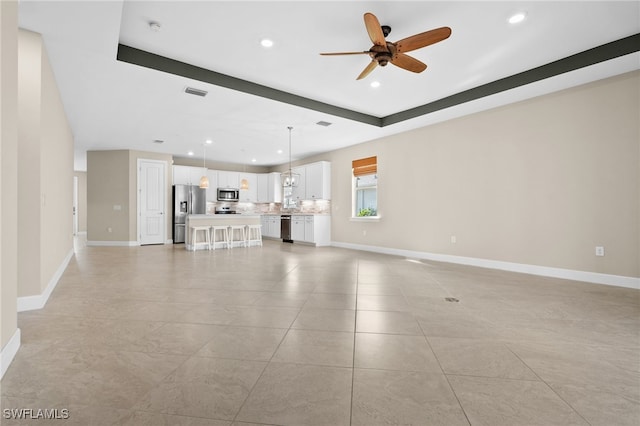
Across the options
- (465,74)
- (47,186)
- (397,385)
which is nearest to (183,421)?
(397,385)

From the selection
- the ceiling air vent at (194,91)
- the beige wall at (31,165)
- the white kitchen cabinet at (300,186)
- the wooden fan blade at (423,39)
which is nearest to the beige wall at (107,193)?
the white kitchen cabinet at (300,186)

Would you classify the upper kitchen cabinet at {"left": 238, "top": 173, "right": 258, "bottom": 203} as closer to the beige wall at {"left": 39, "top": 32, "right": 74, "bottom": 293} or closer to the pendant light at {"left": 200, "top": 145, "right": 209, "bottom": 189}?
the pendant light at {"left": 200, "top": 145, "right": 209, "bottom": 189}

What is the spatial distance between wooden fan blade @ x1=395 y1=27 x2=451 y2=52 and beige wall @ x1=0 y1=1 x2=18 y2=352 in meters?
2.85

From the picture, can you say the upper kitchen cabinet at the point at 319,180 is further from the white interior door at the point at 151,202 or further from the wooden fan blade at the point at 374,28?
the wooden fan blade at the point at 374,28

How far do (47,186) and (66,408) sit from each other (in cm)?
302

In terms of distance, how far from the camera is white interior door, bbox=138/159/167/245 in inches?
335

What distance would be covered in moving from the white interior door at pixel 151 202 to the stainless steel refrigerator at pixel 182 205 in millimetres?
305

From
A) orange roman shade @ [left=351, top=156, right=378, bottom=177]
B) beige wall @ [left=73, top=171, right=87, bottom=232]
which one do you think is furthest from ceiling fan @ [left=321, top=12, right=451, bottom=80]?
beige wall @ [left=73, top=171, right=87, bottom=232]

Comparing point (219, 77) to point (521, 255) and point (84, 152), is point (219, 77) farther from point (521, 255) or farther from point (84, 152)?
point (84, 152)

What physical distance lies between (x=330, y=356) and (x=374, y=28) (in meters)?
2.62

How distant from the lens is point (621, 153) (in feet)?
12.3

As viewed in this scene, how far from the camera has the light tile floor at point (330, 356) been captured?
4.58 ft
